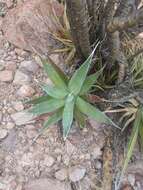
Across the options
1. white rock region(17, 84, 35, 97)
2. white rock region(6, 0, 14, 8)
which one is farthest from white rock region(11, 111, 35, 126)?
white rock region(6, 0, 14, 8)

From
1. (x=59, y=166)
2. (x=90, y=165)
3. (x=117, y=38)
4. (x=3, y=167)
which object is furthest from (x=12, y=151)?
(x=117, y=38)

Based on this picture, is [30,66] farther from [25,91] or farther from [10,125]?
[10,125]

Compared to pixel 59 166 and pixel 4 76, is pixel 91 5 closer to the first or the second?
pixel 4 76

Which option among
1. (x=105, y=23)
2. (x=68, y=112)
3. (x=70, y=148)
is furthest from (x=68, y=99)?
(x=105, y=23)

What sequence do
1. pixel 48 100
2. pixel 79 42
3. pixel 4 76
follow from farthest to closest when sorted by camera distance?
1. pixel 4 76
2. pixel 79 42
3. pixel 48 100

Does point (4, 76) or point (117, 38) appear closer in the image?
point (117, 38)

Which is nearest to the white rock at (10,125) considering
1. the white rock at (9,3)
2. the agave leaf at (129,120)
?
the agave leaf at (129,120)

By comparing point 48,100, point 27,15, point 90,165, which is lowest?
point 90,165

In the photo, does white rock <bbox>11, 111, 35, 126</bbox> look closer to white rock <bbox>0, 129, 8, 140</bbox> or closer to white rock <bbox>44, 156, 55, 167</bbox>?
white rock <bbox>0, 129, 8, 140</bbox>

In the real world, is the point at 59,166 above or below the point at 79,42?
below
